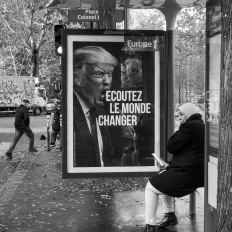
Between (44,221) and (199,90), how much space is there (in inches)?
1380

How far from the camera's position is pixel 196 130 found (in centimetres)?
558

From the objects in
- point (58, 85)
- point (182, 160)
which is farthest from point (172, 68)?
point (58, 85)

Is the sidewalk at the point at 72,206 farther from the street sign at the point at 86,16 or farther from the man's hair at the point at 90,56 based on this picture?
the street sign at the point at 86,16

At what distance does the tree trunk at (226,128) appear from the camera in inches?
144

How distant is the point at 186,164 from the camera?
18.4ft

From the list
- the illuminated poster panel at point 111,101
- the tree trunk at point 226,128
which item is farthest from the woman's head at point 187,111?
the tree trunk at point 226,128

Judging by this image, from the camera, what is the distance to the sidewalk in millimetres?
6328

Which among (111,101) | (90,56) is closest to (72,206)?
(111,101)

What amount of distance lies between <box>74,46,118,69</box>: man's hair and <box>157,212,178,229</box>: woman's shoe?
2.14m

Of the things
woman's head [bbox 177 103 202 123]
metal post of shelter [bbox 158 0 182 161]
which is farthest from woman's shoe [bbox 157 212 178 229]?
woman's head [bbox 177 103 202 123]

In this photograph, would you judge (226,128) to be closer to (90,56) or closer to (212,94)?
(212,94)

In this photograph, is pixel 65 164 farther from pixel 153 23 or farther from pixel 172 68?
pixel 153 23

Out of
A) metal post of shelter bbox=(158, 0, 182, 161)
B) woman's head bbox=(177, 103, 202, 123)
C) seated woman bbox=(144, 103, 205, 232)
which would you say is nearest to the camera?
seated woman bbox=(144, 103, 205, 232)

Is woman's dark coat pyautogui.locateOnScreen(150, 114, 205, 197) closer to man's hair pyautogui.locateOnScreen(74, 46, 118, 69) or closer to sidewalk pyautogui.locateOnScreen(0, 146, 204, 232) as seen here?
sidewalk pyautogui.locateOnScreen(0, 146, 204, 232)
